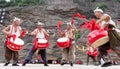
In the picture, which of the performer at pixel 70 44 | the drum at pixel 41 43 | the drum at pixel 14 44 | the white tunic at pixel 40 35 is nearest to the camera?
the drum at pixel 14 44

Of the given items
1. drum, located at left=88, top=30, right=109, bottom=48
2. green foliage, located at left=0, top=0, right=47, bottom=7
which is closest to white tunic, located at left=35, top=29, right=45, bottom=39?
drum, located at left=88, top=30, right=109, bottom=48

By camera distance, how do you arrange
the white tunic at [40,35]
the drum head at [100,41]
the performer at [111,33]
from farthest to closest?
the white tunic at [40,35]
the drum head at [100,41]
the performer at [111,33]

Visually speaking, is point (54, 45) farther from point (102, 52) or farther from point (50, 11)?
point (102, 52)

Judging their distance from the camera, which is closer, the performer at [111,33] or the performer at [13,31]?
the performer at [111,33]

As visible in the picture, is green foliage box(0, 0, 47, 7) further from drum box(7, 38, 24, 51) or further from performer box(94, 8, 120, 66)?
performer box(94, 8, 120, 66)

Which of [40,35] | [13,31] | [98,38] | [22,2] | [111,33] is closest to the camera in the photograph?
[111,33]

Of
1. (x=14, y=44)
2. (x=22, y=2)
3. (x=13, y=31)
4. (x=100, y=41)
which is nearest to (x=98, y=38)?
(x=100, y=41)

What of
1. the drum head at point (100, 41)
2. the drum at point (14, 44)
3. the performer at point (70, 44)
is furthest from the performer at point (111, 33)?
the performer at point (70, 44)

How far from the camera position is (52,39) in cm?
2614

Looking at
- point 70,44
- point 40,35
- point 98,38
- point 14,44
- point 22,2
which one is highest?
point 22,2

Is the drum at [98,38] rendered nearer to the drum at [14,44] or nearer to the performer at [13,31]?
the drum at [14,44]

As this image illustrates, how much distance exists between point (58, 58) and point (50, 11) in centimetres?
1406

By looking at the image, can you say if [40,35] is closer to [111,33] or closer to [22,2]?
[111,33]

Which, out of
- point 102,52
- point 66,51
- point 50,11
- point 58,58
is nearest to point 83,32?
point 58,58
